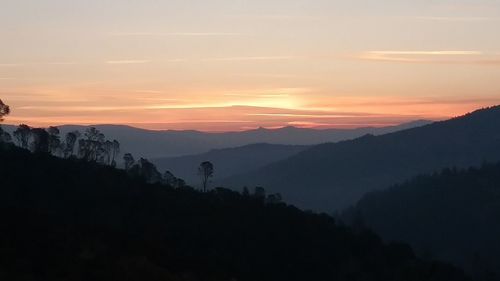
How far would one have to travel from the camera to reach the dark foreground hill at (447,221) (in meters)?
146

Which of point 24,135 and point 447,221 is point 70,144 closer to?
point 24,135

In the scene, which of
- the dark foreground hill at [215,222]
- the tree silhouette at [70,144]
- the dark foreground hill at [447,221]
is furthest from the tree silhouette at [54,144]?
the dark foreground hill at [447,221]

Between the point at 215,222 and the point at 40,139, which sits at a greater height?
the point at 40,139

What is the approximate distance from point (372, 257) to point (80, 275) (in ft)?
184

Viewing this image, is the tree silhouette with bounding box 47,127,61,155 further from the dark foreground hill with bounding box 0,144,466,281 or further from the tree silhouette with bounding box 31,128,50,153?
the dark foreground hill with bounding box 0,144,466,281

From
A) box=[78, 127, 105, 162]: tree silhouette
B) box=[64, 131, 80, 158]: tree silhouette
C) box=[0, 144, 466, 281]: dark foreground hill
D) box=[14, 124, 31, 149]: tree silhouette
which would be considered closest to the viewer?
box=[0, 144, 466, 281]: dark foreground hill

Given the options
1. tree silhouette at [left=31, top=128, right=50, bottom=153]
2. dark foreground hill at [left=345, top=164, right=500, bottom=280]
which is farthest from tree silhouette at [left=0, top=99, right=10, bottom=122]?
dark foreground hill at [left=345, top=164, right=500, bottom=280]

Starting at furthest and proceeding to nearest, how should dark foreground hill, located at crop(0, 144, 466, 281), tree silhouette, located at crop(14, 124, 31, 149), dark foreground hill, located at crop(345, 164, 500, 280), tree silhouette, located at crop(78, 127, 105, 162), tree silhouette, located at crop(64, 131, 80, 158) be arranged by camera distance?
dark foreground hill, located at crop(345, 164, 500, 280)
tree silhouette, located at crop(78, 127, 105, 162)
tree silhouette, located at crop(14, 124, 31, 149)
tree silhouette, located at crop(64, 131, 80, 158)
dark foreground hill, located at crop(0, 144, 466, 281)

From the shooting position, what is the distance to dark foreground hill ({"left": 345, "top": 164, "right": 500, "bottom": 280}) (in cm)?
14612

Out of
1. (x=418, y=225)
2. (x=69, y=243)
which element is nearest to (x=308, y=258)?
(x=69, y=243)

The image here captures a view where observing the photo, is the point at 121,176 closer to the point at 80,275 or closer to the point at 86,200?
the point at 86,200

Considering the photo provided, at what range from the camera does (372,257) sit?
7719 cm

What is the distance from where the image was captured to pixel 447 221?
17212cm

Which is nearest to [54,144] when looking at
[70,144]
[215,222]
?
[70,144]
